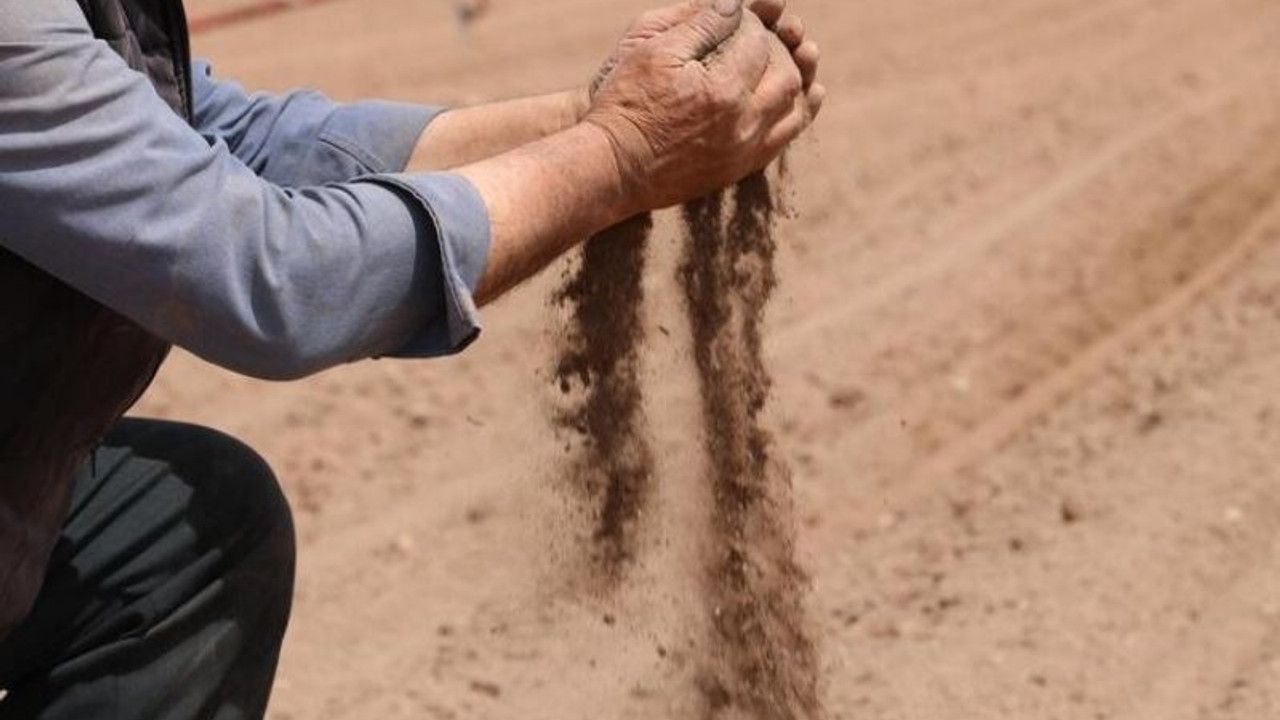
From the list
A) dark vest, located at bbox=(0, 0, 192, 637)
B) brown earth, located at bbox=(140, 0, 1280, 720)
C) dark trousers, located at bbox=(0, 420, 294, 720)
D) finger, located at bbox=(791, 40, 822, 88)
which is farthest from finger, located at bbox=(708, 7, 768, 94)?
dark trousers, located at bbox=(0, 420, 294, 720)

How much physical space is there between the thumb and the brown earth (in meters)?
0.53

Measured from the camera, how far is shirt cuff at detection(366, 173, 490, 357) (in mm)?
2293

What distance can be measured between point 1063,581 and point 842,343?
1409 mm

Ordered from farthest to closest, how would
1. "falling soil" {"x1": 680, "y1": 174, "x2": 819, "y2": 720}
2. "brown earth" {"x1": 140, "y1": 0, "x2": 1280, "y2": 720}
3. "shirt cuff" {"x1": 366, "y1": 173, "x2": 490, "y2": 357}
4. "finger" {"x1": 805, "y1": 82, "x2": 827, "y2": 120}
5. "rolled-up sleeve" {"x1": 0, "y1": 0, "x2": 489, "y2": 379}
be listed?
1. "brown earth" {"x1": 140, "y1": 0, "x2": 1280, "y2": 720}
2. "falling soil" {"x1": 680, "y1": 174, "x2": 819, "y2": 720}
3. "finger" {"x1": 805, "y1": 82, "x2": 827, "y2": 120}
4. "shirt cuff" {"x1": 366, "y1": 173, "x2": 490, "y2": 357}
5. "rolled-up sleeve" {"x1": 0, "y1": 0, "x2": 489, "y2": 379}

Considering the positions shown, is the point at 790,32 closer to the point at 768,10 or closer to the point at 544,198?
the point at 768,10

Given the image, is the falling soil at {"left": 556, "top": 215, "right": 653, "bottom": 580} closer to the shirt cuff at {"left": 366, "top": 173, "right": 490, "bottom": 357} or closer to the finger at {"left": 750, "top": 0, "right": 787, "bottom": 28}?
the finger at {"left": 750, "top": 0, "right": 787, "bottom": 28}

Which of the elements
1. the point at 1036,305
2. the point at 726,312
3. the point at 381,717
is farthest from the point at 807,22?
the point at 726,312

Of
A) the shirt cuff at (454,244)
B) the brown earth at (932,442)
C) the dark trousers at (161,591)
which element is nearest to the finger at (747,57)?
the shirt cuff at (454,244)

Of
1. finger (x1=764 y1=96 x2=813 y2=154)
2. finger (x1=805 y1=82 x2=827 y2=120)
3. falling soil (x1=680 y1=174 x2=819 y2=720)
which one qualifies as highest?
finger (x1=764 y1=96 x2=813 y2=154)

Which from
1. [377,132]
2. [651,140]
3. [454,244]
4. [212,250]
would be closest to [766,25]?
[651,140]

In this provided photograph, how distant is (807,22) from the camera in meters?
8.49

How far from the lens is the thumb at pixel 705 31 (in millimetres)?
2594

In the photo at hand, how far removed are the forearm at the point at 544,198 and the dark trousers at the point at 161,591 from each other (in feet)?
1.70

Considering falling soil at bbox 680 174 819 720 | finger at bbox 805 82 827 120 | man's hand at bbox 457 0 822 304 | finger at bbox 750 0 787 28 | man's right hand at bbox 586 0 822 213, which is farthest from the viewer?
falling soil at bbox 680 174 819 720
